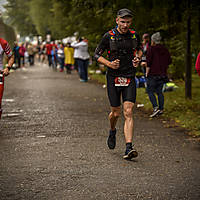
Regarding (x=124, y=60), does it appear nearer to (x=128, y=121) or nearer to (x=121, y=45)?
(x=121, y=45)

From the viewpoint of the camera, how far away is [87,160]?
709 cm

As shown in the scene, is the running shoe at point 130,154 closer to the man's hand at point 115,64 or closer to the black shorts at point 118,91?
the black shorts at point 118,91

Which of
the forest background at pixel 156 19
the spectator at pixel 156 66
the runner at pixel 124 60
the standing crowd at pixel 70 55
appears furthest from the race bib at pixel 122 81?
the standing crowd at pixel 70 55

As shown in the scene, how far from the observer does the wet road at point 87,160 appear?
5531 mm

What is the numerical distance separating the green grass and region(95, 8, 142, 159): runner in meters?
2.50

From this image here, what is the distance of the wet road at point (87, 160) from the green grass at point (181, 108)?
1.50ft

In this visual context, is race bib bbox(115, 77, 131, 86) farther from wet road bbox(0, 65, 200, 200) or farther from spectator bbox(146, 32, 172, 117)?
spectator bbox(146, 32, 172, 117)

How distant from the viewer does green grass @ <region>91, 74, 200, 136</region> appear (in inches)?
416

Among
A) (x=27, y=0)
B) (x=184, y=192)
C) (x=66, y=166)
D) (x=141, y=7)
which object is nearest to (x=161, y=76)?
(x=141, y=7)

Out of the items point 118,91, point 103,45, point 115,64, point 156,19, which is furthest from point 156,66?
point 156,19

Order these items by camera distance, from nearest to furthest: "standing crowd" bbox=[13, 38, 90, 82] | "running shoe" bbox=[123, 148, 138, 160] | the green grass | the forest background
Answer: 1. "running shoe" bbox=[123, 148, 138, 160]
2. the green grass
3. the forest background
4. "standing crowd" bbox=[13, 38, 90, 82]

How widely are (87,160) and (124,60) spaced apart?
4.62 ft

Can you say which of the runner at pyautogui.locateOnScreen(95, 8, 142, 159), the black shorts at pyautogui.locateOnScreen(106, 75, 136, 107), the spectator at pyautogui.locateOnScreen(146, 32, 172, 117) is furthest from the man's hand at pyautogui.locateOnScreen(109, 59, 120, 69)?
the spectator at pyautogui.locateOnScreen(146, 32, 172, 117)

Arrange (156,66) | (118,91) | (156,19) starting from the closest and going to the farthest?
(118,91)
(156,66)
(156,19)
